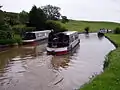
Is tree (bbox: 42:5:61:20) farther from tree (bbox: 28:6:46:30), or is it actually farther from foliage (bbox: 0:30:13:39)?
foliage (bbox: 0:30:13:39)

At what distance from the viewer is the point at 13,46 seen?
141 feet

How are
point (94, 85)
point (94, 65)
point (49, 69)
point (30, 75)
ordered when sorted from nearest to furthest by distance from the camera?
point (94, 85), point (30, 75), point (49, 69), point (94, 65)

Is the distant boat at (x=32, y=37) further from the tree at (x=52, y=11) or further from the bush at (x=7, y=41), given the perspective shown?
the tree at (x=52, y=11)

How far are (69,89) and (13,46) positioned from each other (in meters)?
26.2

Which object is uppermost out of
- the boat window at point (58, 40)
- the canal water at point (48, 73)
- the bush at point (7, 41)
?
the boat window at point (58, 40)

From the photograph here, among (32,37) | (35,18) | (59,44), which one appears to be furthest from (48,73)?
(35,18)

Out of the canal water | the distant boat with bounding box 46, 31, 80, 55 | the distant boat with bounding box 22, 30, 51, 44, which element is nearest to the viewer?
the canal water

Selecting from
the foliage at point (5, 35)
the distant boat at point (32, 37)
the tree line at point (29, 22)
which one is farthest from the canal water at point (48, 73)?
the tree line at point (29, 22)

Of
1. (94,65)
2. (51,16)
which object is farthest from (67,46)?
(51,16)

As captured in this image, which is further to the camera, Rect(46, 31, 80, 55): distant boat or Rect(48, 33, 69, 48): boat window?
Rect(48, 33, 69, 48): boat window

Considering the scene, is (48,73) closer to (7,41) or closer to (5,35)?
(7,41)

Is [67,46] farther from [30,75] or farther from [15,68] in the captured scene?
[30,75]

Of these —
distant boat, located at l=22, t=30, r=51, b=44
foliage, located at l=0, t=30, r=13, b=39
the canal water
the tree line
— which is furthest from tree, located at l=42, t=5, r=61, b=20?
the canal water

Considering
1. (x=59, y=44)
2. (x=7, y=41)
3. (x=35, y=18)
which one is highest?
(x=35, y=18)
